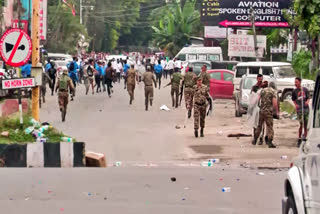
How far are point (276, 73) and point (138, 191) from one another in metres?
19.8

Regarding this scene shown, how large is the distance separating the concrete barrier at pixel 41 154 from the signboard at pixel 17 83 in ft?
5.41

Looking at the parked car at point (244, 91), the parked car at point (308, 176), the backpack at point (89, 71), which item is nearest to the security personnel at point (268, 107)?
the parked car at point (244, 91)

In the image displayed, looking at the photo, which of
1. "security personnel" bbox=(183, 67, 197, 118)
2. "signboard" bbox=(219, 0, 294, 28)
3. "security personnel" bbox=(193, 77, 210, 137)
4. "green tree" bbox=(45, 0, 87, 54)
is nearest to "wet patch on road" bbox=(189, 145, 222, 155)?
"security personnel" bbox=(193, 77, 210, 137)

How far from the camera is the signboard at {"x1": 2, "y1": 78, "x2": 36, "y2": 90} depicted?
15.0 m

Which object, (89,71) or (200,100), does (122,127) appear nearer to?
(200,100)

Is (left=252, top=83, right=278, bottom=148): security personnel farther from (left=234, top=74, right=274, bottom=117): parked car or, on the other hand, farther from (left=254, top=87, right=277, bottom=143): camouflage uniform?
(left=234, top=74, right=274, bottom=117): parked car

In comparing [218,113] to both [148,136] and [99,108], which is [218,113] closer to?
[99,108]

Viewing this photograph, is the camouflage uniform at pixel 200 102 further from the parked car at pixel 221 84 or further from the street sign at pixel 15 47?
the parked car at pixel 221 84

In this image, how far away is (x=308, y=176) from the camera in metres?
6.24

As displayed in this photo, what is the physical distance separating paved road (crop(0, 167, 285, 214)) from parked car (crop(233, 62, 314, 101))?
632 inches

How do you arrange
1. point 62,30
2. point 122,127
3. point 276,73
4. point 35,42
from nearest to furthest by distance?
point 35,42 → point 122,127 → point 276,73 → point 62,30

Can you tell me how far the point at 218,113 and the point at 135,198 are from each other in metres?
19.3

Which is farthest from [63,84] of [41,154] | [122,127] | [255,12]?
[255,12]

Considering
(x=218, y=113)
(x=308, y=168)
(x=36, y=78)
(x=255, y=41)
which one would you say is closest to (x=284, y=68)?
(x=218, y=113)
